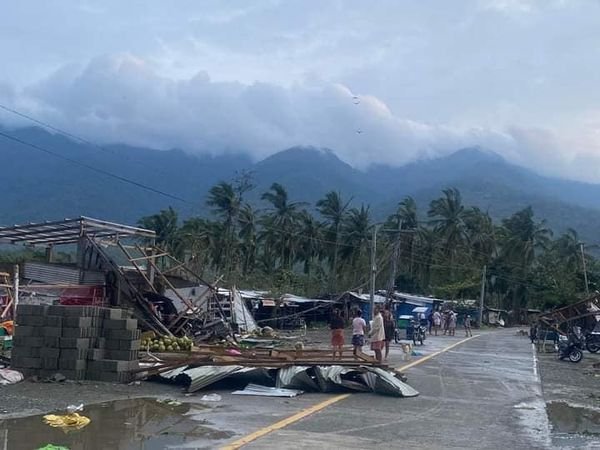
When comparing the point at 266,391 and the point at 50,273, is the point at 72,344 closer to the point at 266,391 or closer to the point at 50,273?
the point at 266,391

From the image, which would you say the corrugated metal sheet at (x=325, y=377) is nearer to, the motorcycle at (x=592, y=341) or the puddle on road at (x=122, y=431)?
the puddle on road at (x=122, y=431)

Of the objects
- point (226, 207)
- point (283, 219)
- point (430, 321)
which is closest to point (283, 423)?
point (430, 321)

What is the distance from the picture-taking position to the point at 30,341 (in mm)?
15414

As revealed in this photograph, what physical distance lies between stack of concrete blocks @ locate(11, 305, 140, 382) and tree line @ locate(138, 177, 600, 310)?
51.3 meters

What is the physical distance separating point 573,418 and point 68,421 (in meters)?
8.75

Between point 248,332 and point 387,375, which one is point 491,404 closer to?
point 387,375

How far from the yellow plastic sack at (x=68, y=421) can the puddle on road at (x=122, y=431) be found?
0.10m

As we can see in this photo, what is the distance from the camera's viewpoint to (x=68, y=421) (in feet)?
35.7

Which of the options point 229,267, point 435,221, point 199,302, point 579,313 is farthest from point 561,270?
point 199,302

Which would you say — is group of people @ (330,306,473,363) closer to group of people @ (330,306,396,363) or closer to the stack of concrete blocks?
group of people @ (330,306,396,363)

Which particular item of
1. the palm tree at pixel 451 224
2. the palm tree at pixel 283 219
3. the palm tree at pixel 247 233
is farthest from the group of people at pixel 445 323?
the palm tree at pixel 451 224

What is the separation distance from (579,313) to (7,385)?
89.2ft

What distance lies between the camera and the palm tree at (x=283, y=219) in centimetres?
7744

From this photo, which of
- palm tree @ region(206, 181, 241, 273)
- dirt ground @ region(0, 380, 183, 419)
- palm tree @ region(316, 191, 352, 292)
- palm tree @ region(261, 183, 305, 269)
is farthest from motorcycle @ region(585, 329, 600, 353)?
palm tree @ region(316, 191, 352, 292)
